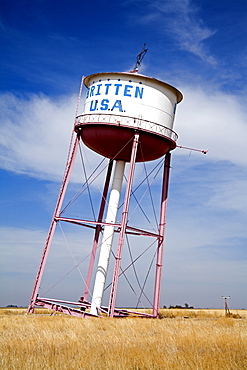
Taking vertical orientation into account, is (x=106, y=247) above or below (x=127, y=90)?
below

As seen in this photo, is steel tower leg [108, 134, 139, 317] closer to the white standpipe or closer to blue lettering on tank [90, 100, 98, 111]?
the white standpipe

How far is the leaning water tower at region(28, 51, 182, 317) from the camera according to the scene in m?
21.9

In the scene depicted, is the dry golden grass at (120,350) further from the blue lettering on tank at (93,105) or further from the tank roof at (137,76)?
the tank roof at (137,76)

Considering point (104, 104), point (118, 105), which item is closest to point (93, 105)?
point (104, 104)

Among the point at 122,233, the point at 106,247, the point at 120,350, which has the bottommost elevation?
the point at 120,350

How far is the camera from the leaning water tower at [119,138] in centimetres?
2191

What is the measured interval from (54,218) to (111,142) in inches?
197

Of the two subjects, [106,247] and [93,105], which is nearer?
[106,247]

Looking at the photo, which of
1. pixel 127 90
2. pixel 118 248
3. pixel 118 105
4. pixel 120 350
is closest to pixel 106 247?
pixel 118 248

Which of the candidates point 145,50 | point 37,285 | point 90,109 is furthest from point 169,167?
point 37,285

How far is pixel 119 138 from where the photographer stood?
22578 mm

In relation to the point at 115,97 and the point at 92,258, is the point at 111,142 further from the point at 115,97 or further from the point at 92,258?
the point at 92,258

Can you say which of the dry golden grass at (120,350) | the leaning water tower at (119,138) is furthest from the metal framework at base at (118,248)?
the dry golden grass at (120,350)

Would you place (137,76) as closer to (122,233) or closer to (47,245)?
(122,233)
